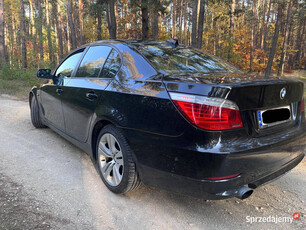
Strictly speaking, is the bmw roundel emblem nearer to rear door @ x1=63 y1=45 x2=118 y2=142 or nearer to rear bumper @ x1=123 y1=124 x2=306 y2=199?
rear bumper @ x1=123 y1=124 x2=306 y2=199

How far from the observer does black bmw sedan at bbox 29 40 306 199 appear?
1802mm

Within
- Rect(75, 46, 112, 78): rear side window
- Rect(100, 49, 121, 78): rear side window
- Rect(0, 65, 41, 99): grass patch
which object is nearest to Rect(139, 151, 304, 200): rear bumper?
Rect(100, 49, 121, 78): rear side window

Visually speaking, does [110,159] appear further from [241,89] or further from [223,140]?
[241,89]

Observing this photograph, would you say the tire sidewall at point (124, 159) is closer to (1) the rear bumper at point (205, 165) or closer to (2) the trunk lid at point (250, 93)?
(1) the rear bumper at point (205, 165)

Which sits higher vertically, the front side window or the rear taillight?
the front side window

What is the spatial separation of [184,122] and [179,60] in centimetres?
110

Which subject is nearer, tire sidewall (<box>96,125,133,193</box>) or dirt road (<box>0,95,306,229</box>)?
dirt road (<box>0,95,306,229</box>)

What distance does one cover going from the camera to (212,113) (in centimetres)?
178

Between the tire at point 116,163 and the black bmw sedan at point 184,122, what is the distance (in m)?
0.01

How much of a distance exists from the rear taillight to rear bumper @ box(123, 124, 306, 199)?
0.21 meters

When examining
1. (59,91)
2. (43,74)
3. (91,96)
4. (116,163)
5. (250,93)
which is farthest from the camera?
(43,74)

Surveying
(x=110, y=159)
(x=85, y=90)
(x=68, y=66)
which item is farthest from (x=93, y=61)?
(x=110, y=159)

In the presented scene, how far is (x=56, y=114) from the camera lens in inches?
150

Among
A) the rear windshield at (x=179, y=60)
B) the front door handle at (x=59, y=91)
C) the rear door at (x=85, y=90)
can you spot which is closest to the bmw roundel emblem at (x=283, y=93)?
the rear windshield at (x=179, y=60)
